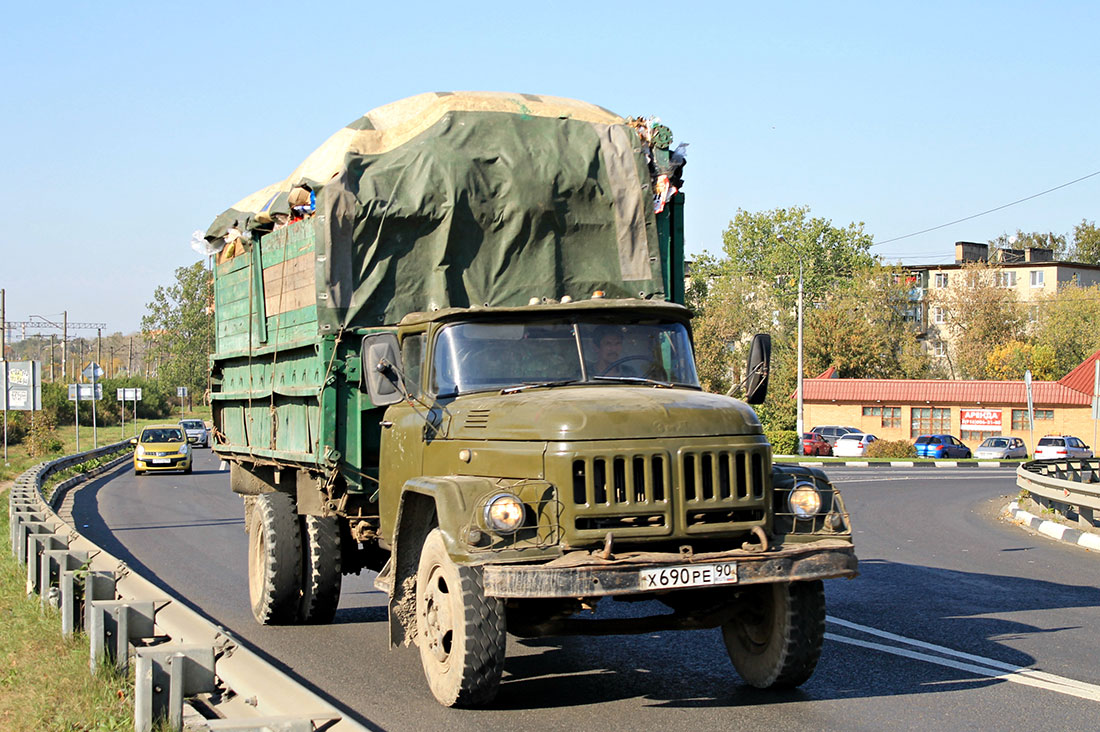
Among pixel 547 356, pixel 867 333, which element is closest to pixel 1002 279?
pixel 867 333

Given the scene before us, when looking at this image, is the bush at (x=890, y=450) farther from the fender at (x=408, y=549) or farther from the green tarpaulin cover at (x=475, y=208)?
the fender at (x=408, y=549)

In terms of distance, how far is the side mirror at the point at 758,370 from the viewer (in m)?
8.13

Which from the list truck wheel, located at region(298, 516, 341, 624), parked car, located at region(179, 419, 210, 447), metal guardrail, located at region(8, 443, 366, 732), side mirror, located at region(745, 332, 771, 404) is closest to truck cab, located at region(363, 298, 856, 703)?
side mirror, located at region(745, 332, 771, 404)

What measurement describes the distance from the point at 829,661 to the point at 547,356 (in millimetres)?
2799

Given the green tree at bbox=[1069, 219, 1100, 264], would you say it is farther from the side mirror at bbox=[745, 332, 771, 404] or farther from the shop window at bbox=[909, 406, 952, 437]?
the side mirror at bbox=[745, 332, 771, 404]

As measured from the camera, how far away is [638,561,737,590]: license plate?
6.15m

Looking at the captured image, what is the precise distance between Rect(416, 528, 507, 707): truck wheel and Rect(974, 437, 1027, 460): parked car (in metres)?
55.3

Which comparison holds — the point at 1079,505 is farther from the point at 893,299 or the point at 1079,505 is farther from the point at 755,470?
the point at 893,299

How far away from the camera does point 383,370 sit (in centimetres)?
776

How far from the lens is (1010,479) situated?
37.9m

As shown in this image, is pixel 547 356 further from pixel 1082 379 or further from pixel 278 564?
pixel 1082 379

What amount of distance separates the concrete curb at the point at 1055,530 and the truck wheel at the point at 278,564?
466 inches

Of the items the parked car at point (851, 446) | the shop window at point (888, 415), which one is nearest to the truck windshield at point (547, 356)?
the parked car at point (851, 446)

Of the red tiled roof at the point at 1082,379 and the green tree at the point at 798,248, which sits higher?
the green tree at the point at 798,248
